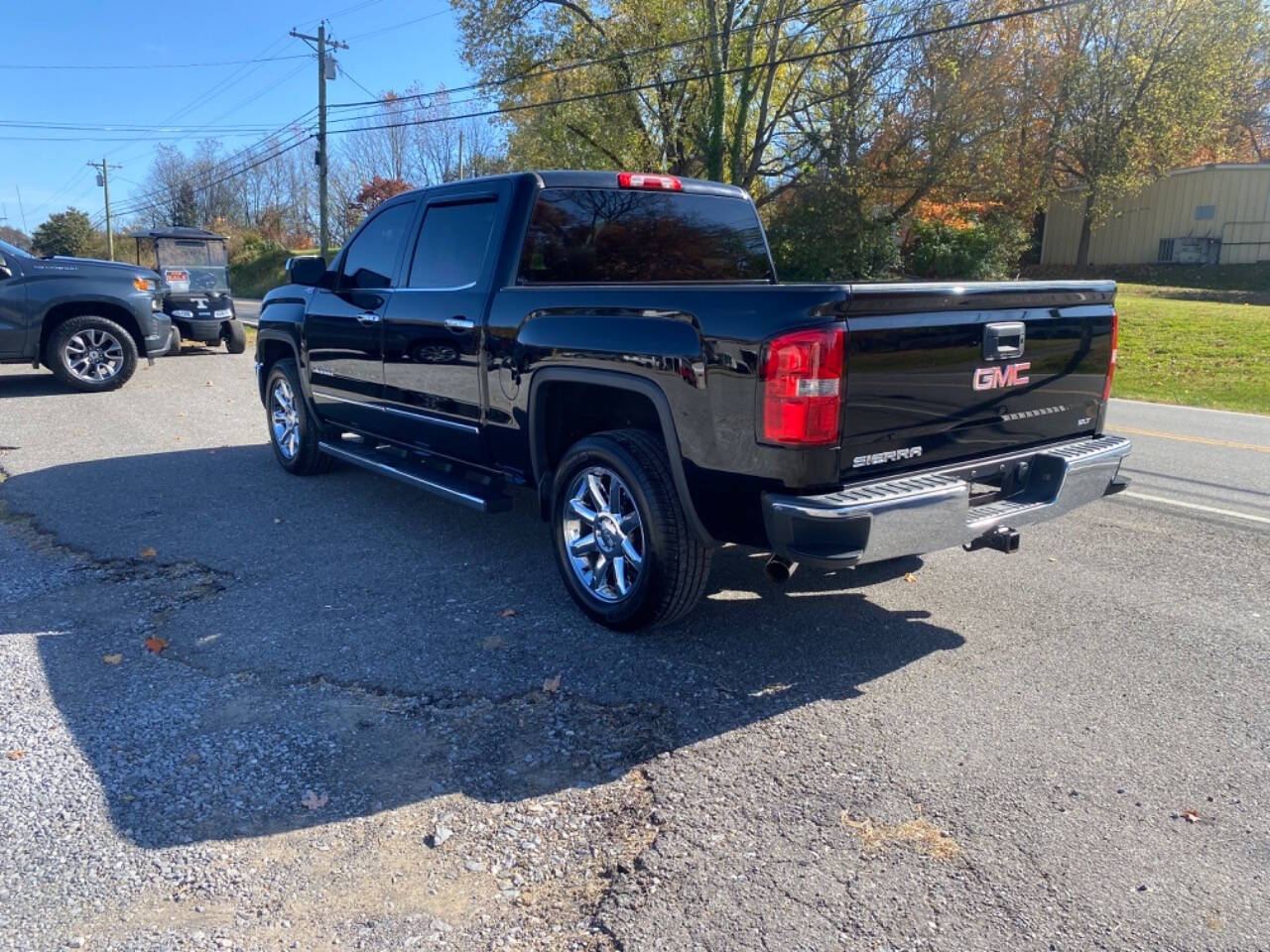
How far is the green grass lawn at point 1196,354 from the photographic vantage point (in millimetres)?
14109

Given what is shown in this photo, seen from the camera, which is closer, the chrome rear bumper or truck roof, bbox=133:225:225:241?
the chrome rear bumper

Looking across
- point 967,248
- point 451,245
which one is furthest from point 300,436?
point 967,248

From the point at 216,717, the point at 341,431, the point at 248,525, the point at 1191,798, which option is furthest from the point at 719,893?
the point at 341,431

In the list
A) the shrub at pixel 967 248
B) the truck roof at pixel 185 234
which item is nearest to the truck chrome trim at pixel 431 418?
the truck roof at pixel 185 234

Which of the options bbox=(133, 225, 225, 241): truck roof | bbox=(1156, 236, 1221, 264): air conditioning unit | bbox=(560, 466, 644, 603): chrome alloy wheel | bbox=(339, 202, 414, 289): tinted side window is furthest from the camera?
bbox=(1156, 236, 1221, 264): air conditioning unit

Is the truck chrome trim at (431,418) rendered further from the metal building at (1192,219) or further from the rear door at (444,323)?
the metal building at (1192,219)

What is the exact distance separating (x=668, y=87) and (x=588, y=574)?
89.8 ft

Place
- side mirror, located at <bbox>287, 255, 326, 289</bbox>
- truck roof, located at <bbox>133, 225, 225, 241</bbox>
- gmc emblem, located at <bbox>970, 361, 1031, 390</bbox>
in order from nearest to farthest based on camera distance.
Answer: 1. gmc emblem, located at <bbox>970, 361, 1031, 390</bbox>
2. side mirror, located at <bbox>287, 255, 326, 289</bbox>
3. truck roof, located at <bbox>133, 225, 225, 241</bbox>

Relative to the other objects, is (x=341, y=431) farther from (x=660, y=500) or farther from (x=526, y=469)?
(x=660, y=500)

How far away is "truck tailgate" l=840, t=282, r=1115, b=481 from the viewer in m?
3.64

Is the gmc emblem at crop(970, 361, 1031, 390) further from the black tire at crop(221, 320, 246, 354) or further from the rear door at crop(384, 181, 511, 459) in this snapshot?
the black tire at crop(221, 320, 246, 354)

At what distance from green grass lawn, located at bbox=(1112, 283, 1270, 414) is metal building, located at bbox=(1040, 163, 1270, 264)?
429 inches

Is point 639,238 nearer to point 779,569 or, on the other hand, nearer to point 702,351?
point 702,351

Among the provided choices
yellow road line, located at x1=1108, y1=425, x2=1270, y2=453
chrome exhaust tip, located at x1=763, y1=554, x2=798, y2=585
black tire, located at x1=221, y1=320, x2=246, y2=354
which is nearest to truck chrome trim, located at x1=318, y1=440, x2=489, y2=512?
chrome exhaust tip, located at x1=763, y1=554, x2=798, y2=585
